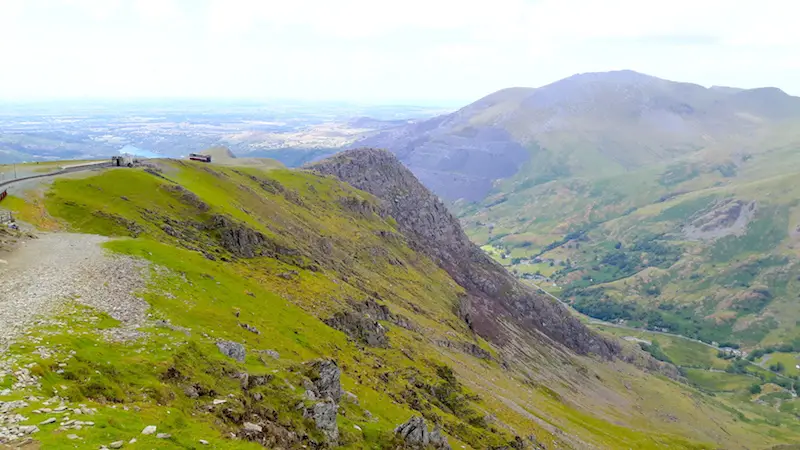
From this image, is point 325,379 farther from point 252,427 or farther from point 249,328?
point 252,427

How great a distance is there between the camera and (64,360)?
3481cm

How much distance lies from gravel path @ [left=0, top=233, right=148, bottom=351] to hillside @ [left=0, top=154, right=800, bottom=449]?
0.47m

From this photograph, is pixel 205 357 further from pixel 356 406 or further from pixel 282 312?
pixel 282 312

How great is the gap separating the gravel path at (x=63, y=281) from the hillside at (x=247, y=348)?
0.47 m

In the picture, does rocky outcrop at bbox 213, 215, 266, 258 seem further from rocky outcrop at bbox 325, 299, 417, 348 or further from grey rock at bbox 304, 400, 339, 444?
grey rock at bbox 304, 400, 339, 444

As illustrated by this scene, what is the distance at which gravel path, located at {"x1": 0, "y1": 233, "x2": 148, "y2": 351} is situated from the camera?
142ft

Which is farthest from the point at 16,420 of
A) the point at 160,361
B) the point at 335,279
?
the point at 335,279

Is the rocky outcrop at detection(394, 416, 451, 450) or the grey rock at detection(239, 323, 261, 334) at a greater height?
the grey rock at detection(239, 323, 261, 334)

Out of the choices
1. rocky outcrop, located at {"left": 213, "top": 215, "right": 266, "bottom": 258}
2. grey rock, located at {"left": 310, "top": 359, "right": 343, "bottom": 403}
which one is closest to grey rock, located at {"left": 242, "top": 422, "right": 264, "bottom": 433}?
grey rock, located at {"left": 310, "top": 359, "right": 343, "bottom": 403}

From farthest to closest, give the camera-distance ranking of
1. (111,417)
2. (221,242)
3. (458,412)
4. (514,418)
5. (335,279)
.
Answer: (335,279)
(514,418)
(221,242)
(458,412)
(111,417)

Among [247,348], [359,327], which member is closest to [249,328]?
[247,348]

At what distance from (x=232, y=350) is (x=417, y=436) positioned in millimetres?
21264

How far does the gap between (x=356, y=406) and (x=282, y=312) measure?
2200cm

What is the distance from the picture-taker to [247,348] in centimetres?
5316
